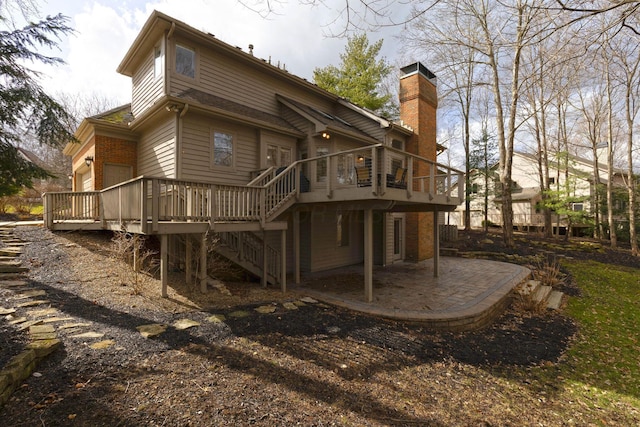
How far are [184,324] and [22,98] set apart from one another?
18.3 feet

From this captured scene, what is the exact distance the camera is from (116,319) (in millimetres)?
4715

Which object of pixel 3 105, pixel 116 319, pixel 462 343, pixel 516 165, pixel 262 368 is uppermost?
→ pixel 516 165

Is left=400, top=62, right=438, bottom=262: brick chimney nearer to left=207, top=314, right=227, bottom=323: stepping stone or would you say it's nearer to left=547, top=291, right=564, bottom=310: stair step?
left=547, top=291, right=564, bottom=310: stair step

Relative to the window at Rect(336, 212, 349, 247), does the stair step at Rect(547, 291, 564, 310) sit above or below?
below

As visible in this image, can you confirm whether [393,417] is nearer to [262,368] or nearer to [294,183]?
[262,368]

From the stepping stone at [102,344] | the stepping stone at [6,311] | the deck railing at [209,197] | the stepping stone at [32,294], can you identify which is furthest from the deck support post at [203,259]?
the stepping stone at [6,311]

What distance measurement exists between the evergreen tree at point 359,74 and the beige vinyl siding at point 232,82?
10157 mm

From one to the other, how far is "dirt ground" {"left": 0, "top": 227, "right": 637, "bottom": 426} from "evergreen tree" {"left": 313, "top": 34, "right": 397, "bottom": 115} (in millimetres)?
17187

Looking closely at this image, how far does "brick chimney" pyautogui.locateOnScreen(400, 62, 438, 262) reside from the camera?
13008 mm

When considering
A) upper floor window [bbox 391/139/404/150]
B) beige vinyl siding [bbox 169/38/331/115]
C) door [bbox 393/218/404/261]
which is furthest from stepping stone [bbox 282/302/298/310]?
upper floor window [bbox 391/139/404/150]

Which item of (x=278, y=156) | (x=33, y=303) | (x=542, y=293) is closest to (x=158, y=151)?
(x=278, y=156)

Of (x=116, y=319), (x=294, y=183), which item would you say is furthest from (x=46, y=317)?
(x=294, y=183)

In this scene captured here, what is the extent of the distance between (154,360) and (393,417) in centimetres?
302

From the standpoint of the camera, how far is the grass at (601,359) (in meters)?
4.15
